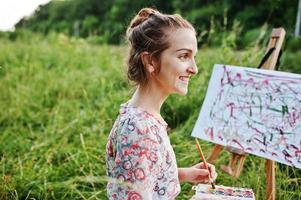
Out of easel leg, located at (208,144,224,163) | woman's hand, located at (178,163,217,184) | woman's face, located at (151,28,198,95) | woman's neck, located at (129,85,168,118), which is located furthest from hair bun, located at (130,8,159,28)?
easel leg, located at (208,144,224,163)

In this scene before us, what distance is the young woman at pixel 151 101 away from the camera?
4.99 feet

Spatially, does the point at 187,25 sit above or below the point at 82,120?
above

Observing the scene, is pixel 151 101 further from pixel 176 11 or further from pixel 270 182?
pixel 176 11

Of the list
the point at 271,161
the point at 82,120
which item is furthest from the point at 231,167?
the point at 82,120

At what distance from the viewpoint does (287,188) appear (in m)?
2.61

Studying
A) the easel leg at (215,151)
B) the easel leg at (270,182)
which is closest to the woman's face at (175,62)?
the easel leg at (270,182)

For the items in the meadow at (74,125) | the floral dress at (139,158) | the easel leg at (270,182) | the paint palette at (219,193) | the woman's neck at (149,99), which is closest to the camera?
the floral dress at (139,158)

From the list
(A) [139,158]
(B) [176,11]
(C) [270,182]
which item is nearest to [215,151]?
(C) [270,182]

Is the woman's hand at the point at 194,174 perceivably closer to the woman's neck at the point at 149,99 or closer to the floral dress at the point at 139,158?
the floral dress at the point at 139,158

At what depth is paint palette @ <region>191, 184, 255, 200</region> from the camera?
175 cm

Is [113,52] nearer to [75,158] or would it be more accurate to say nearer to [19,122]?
[19,122]

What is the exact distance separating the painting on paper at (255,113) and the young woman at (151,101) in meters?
0.93

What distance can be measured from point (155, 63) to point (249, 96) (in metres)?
1.15

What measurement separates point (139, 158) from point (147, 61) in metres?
0.38
